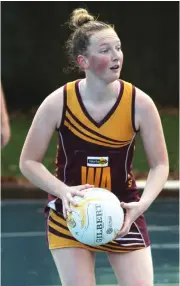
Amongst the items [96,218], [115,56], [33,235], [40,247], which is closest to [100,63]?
[115,56]

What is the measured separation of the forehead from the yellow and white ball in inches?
34.3

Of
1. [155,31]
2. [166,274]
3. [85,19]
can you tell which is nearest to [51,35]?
[155,31]

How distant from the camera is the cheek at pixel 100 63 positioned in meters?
4.65

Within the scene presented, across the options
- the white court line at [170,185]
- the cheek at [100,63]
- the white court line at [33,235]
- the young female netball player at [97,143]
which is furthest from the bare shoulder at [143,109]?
the white court line at [170,185]

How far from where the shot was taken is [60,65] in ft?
75.0

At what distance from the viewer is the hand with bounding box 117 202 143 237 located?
14.8 ft

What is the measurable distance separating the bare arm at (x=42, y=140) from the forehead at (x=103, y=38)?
340 mm

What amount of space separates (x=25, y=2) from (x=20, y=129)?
4.94 metres

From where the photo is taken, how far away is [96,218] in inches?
174

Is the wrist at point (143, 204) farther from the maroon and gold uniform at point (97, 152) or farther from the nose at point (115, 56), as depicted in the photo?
the nose at point (115, 56)

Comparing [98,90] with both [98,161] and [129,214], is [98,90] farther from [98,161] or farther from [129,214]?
[129,214]

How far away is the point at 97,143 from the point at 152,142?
311mm

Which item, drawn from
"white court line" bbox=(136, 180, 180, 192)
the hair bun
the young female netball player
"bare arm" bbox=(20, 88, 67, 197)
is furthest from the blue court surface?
the hair bun

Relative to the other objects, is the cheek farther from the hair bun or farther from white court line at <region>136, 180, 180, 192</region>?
white court line at <region>136, 180, 180, 192</region>
